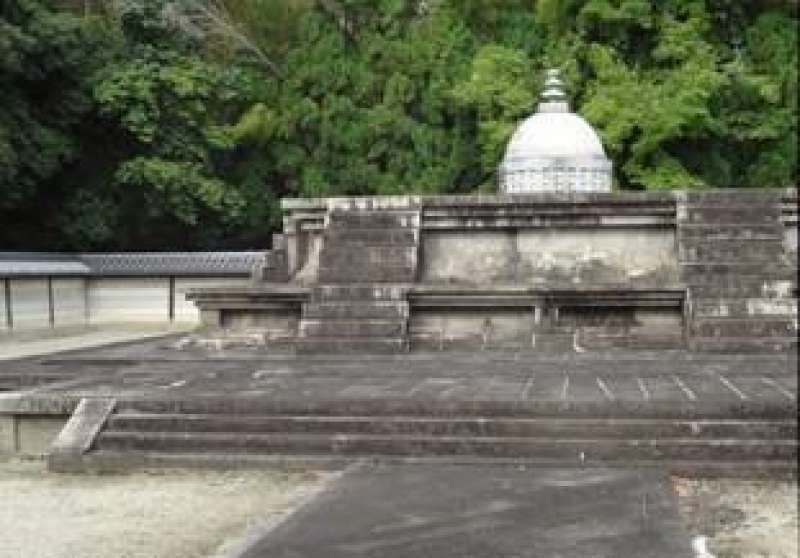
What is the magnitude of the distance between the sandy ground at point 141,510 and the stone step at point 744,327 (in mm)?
4404

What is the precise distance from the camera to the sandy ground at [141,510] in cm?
543

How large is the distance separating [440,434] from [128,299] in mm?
15112

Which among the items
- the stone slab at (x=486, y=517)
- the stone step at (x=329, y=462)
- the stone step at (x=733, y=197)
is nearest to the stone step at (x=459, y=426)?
the stone step at (x=329, y=462)

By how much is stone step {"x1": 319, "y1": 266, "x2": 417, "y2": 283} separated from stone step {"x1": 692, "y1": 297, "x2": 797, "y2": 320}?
2.70 metres

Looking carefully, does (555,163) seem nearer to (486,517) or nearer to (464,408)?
(464,408)

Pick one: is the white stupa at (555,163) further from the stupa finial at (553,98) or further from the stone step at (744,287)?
the stone step at (744,287)

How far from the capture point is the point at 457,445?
705 cm

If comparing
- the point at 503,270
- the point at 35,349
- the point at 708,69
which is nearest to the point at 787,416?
the point at 503,270

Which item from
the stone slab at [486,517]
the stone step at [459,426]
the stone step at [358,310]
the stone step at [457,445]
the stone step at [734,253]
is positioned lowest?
the stone slab at [486,517]

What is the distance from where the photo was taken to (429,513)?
5.72 meters

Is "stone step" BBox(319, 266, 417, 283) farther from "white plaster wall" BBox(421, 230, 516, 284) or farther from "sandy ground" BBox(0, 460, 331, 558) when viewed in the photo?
"sandy ground" BBox(0, 460, 331, 558)

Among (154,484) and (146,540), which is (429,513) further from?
(154,484)

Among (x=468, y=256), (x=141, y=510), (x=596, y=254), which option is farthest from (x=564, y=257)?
(x=141, y=510)

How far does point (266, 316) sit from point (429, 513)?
5.85 metres
